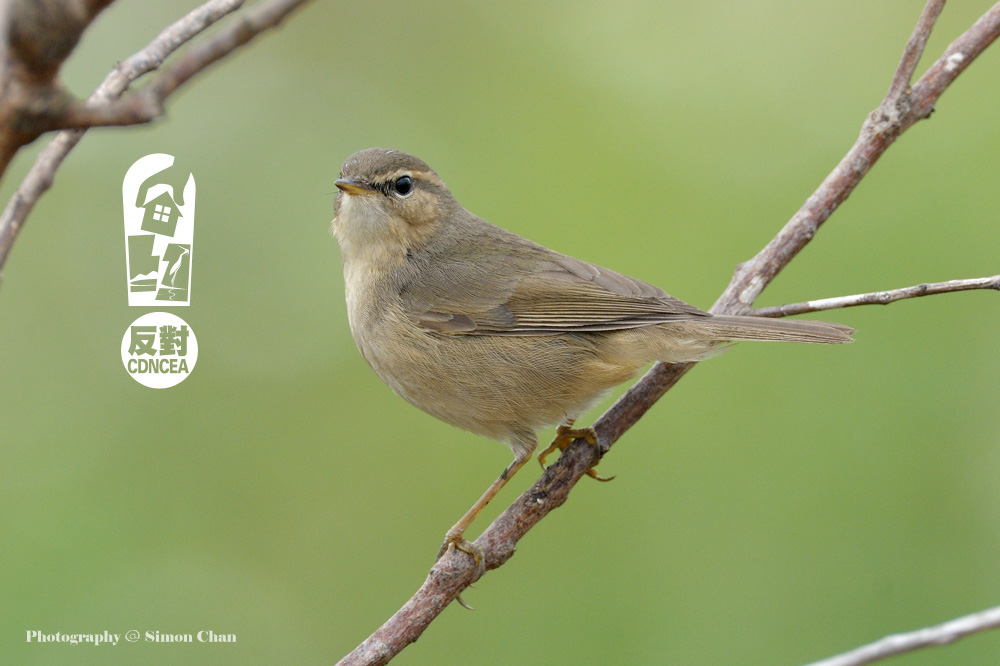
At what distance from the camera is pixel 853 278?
4801 millimetres

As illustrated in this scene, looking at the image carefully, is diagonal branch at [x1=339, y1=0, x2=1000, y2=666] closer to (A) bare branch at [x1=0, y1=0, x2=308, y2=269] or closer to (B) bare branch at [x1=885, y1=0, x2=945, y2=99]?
(B) bare branch at [x1=885, y1=0, x2=945, y2=99]

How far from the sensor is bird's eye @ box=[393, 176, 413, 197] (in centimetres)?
390

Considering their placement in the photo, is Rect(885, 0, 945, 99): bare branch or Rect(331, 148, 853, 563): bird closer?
Rect(885, 0, 945, 99): bare branch

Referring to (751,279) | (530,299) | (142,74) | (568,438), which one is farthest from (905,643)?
(530,299)

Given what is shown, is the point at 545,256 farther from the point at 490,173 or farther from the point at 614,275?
the point at 490,173

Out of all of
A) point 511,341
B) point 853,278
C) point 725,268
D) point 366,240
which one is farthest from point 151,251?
point 853,278

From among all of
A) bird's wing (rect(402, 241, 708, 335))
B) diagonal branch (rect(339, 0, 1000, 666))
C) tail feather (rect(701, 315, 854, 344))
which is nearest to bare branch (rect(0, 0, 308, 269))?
diagonal branch (rect(339, 0, 1000, 666))

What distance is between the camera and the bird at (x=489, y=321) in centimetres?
339

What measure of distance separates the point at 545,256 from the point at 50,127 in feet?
10.1

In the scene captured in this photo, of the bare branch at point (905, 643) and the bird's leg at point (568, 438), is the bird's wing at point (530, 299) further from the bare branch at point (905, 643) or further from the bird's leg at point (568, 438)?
the bare branch at point (905, 643)

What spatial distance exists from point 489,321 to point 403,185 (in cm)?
76

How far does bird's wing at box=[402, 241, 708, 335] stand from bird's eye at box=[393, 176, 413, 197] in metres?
0.35

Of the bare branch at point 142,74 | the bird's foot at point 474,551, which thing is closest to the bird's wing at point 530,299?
the bird's foot at point 474,551

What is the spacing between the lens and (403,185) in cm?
393
